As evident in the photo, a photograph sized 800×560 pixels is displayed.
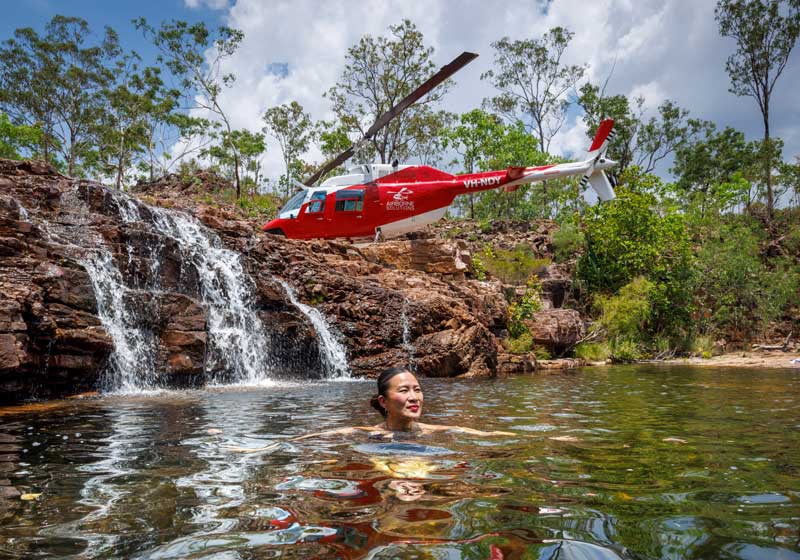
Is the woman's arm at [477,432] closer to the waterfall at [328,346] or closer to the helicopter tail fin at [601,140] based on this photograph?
the waterfall at [328,346]

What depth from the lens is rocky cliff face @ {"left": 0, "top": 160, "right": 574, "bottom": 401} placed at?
9414 millimetres

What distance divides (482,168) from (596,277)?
12.9 m

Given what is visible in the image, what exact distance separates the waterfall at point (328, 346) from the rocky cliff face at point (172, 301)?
222 mm

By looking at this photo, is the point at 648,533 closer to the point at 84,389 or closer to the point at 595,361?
the point at 84,389

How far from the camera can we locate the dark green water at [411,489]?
2109 millimetres

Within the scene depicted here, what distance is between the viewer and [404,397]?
4.47m

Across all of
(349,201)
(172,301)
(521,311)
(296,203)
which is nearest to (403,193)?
(349,201)

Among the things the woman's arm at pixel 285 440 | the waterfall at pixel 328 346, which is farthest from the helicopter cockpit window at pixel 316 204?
the woman's arm at pixel 285 440

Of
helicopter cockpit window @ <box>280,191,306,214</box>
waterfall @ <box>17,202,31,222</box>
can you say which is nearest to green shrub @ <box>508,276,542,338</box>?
helicopter cockpit window @ <box>280,191,306,214</box>

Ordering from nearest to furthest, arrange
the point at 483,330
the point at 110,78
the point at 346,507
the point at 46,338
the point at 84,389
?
the point at 346,507, the point at 46,338, the point at 84,389, the point at 483,330, the point at 110,78

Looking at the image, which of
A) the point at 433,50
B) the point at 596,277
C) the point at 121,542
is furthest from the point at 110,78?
the point at 121,542

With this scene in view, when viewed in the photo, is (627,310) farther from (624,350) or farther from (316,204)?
(316,204)

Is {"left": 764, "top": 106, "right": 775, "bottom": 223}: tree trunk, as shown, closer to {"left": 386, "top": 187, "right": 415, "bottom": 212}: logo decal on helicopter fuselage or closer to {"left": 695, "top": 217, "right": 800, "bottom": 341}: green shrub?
{"left": 695, "top": 217, "right": 800, "bottom": 341}: green shrub

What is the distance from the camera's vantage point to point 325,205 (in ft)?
63.5
